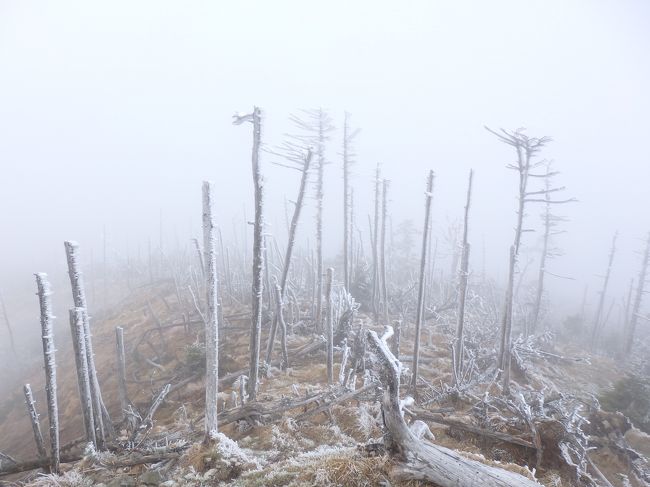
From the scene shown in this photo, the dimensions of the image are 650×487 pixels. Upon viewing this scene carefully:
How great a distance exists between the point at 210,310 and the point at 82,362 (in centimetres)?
→ 284

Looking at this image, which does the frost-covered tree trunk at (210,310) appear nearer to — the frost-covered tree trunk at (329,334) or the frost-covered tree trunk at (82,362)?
the frost-covered tree trunk at (82,362)

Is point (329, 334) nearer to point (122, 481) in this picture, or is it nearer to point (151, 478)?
point (151, 478)

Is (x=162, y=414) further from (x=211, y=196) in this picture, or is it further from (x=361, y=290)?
(x=361, y=290)

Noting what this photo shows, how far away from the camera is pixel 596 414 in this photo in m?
8.16

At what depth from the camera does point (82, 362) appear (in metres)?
6.29

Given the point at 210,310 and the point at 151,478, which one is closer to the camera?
the point at 151,478

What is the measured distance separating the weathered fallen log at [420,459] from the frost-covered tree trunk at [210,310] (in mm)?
3135

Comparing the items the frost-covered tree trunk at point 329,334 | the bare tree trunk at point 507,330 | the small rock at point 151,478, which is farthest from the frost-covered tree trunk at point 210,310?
the bare tree trunk at point 507,330

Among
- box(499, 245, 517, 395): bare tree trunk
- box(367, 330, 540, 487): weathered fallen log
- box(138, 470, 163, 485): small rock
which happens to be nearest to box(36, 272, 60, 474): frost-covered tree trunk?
box(138, 470, 163, 485): small rock

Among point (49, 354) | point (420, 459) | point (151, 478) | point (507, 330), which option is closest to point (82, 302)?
point (49, 354)

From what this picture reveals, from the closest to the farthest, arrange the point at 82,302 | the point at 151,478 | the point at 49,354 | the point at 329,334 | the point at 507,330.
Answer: the point at 151,478 < the point at 49,354 < the point at 82,302 < the point at 329,334 < the point at 507,330

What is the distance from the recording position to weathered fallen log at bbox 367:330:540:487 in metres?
3.25

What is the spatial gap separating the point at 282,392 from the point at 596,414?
7995 mm

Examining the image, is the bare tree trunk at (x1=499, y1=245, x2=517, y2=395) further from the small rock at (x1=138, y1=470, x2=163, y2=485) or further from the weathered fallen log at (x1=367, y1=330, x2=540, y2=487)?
the small rock at (x1=138, y1=470, x2=163, y2=485)
